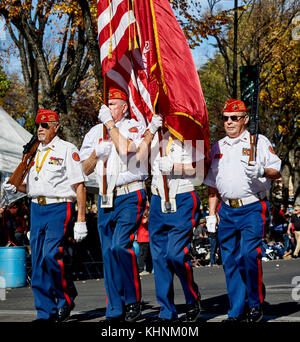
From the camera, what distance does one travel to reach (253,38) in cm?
2542

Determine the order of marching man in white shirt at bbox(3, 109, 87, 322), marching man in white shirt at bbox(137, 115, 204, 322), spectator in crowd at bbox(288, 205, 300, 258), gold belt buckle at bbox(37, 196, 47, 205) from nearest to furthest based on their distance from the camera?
marching man in white shirt at bbox(137, 115, 204, 322)
marching man in white shirt at bbox(3, 109, 87, 322)
gold belt buckle at bbox(37, 196, 47, 205)
spectator in crowd at bbox(288, 205, 300, 258)

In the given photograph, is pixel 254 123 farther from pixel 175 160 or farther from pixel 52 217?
pixel 52 217

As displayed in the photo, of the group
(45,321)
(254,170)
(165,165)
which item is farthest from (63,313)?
(254,170)

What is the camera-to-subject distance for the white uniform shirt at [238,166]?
6.69 m

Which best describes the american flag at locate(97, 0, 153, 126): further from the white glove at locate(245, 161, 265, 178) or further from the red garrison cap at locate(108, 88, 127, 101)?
the white glove at locate(245, 161, 265, 178)

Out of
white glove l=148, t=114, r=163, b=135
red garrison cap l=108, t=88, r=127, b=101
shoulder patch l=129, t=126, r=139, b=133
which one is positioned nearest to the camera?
white glove l=148, t=114, r=163, b=135

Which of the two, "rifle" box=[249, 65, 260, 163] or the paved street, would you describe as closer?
"rifle" box=[249, 65, 260, 163]

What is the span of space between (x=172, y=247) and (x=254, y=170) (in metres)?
1.09

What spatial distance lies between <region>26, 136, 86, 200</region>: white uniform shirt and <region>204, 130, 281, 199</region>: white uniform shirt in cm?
147

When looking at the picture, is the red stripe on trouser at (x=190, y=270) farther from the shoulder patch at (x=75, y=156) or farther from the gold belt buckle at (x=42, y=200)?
the gold belt buckle at (x=42, y=200)

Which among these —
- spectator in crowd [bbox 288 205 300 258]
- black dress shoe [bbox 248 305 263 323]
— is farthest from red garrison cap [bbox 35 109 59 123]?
spectator in crowd [bbox 288 205 300 258]

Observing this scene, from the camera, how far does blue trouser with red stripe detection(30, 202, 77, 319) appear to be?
273 inches

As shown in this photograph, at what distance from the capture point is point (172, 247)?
6535 mm

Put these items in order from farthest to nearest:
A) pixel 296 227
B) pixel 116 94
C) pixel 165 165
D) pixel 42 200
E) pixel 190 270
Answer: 1. pixel 296 227
2. pixel 42 200
3. pixel 116 94
4. pixel 190 270
5. pixel 165 165
